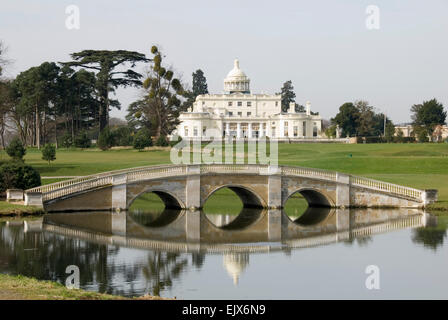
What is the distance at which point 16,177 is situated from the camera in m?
40.6

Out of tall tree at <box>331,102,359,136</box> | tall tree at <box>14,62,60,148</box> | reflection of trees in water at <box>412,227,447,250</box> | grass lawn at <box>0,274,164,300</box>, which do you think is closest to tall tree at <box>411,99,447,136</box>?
tall tree at <box>331,102,359,136</box>

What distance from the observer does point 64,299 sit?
53.7 ft

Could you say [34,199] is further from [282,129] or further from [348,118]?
[348,118]

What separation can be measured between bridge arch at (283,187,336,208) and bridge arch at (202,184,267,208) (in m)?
1.63

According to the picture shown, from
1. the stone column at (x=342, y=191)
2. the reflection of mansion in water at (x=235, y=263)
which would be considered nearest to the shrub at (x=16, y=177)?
the reflection of mansion in water at (x=235, y=263)

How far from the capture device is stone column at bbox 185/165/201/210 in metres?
41.4

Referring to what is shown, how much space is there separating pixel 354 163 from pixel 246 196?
→ 14972 millimetres

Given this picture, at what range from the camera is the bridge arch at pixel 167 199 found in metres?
40.5

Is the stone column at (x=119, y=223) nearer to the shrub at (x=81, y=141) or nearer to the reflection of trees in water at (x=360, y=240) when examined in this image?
the reflection of trees in water at (x=360, y=240)

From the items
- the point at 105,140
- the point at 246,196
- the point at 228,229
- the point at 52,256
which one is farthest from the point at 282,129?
the point at 52,256

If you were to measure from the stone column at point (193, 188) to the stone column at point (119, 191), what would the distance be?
12.4 ft
